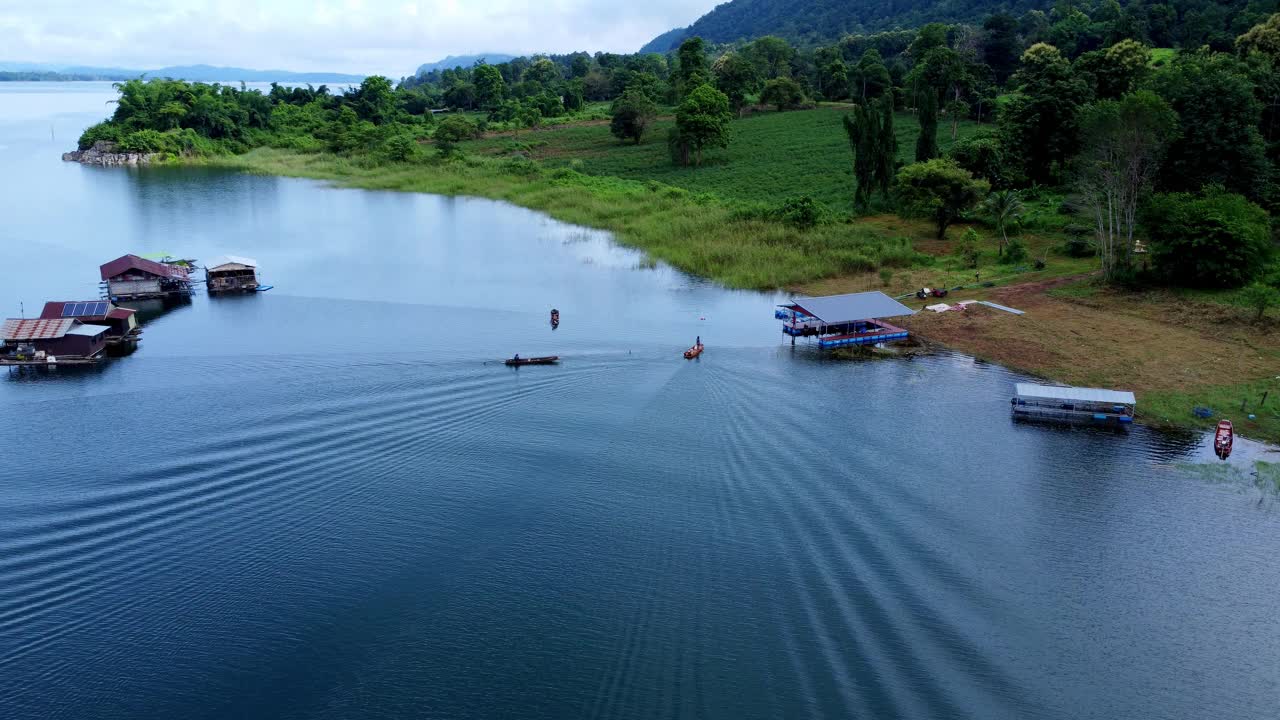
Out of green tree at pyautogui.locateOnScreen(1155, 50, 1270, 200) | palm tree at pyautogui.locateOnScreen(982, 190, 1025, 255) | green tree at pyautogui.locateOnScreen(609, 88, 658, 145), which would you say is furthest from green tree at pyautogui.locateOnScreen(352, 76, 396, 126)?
green tree at pyautogui.locateOnScreen(1155, 50, 1270, 200)

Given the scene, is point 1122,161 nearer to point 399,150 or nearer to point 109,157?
point 399,150

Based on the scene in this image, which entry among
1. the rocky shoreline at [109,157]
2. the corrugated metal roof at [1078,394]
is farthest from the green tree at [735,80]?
the corrugated metal roof at [1078,394]

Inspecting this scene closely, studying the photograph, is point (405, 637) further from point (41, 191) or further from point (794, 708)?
point (41, 191)

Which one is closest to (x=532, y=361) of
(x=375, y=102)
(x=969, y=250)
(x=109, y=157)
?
(x=969, y=250)

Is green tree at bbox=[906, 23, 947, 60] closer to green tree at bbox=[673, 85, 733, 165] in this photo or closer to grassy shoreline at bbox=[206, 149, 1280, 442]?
green tree at bbox=[673, 85, 733, 165]

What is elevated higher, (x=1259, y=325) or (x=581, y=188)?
→ (x=581, y=188)

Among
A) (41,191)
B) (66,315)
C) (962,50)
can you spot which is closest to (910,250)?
(66,315)
